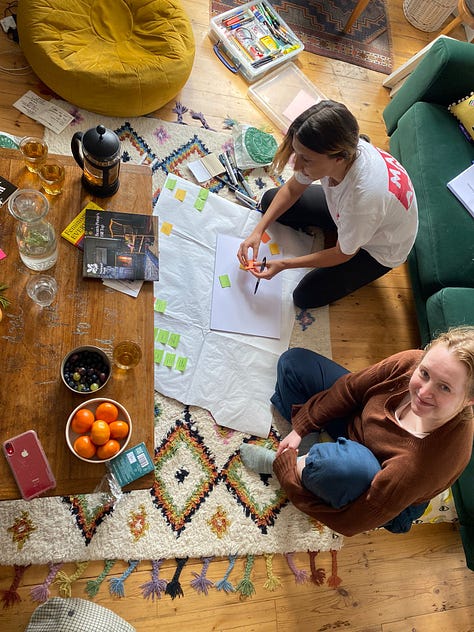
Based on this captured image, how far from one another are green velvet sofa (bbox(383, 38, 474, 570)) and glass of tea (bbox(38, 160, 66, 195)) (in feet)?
4.70

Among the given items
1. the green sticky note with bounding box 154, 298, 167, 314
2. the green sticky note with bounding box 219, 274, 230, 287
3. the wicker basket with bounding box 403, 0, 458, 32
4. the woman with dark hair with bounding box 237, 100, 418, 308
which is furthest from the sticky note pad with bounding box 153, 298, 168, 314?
the wicker basket with bounding box 403, 0, 458, 32

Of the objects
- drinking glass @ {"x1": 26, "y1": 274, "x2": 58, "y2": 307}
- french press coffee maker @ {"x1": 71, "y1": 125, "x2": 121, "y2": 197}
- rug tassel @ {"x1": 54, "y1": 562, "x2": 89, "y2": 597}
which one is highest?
french press coffee maker @ {"x1": 71, "y1": 125, "x2": 121, "y2": 197}

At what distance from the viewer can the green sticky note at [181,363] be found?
1808mm

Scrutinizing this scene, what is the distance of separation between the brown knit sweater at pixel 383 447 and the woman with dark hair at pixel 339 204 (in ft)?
1.54

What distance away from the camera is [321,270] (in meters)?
1.94

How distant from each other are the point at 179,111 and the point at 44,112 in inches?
23.6

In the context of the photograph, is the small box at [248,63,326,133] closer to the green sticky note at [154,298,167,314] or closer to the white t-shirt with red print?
the white t-shirt with red print

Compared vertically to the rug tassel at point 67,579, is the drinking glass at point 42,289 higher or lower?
higher

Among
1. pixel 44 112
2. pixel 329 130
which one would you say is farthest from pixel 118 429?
pixel 44 112

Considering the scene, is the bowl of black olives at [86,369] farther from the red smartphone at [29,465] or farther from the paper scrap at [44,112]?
the paper scrap at [44,112]

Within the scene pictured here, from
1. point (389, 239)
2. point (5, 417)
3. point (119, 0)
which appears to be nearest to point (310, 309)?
point (389, 239)

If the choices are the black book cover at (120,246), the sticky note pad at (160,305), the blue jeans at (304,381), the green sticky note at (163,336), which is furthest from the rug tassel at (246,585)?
the black book cover at (120,246)

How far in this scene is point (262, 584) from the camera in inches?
65.6

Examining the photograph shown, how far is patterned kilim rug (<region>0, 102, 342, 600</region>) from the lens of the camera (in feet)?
4.99
